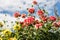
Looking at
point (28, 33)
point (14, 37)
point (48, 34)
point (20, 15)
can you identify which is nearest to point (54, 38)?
point (48, 34)

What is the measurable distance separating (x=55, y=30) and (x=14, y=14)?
3.94 ft

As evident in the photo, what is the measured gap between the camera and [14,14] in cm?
532

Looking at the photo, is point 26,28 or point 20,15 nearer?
point 26,28

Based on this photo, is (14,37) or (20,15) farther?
(20,15)

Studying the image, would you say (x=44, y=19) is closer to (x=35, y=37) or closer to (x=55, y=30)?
(x=55, y=30)

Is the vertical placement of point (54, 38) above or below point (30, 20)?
below

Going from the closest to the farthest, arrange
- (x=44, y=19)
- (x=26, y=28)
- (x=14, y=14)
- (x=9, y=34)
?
(x=9, y=34) < (x=26, y=28) < (x=44, y=19) < (x=14, y=14)

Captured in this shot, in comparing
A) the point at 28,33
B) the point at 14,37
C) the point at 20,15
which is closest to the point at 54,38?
the point at 28,33

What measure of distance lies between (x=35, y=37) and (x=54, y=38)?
0.40 m

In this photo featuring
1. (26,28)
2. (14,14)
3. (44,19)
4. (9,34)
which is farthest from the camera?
(14,14)

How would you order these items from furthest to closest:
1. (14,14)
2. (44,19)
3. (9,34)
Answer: (14,14) → (44,19) → (9,34)

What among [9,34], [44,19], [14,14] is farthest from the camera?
[14,14]

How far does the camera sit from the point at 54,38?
14.2 ft

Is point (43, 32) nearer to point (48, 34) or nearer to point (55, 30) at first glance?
point (48, 34)
